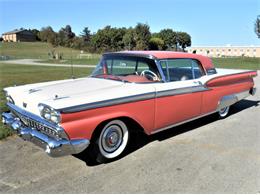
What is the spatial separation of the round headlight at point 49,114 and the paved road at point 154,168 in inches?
27.3

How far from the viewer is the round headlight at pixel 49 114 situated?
126 inches

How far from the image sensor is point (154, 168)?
11.7ft

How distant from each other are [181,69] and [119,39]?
3146 inches

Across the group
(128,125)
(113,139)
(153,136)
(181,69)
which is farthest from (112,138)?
(181,69)

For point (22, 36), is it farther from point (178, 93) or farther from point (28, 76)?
point (178, 93)

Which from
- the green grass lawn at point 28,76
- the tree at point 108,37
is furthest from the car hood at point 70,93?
the tree at point 108,37

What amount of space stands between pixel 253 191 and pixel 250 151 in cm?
125

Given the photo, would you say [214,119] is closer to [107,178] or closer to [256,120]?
[256,120]

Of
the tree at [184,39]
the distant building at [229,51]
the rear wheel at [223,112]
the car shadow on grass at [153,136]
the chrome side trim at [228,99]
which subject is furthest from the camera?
the tree at [184,39]

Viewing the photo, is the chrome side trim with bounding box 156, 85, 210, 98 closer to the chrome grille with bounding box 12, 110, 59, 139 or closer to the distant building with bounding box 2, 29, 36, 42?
the chrome grille with bounding box 12, 110, 59, 139

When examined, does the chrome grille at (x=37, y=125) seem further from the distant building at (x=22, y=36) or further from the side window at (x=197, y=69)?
the distant building at (x=22, y=36)

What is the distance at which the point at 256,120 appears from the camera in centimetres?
593

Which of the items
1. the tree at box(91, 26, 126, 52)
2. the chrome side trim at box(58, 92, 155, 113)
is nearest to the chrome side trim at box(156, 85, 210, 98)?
the chrome side trim at box(58, 92, 155, 113)

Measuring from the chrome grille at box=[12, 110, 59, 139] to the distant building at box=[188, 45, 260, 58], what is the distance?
95.0 metres
